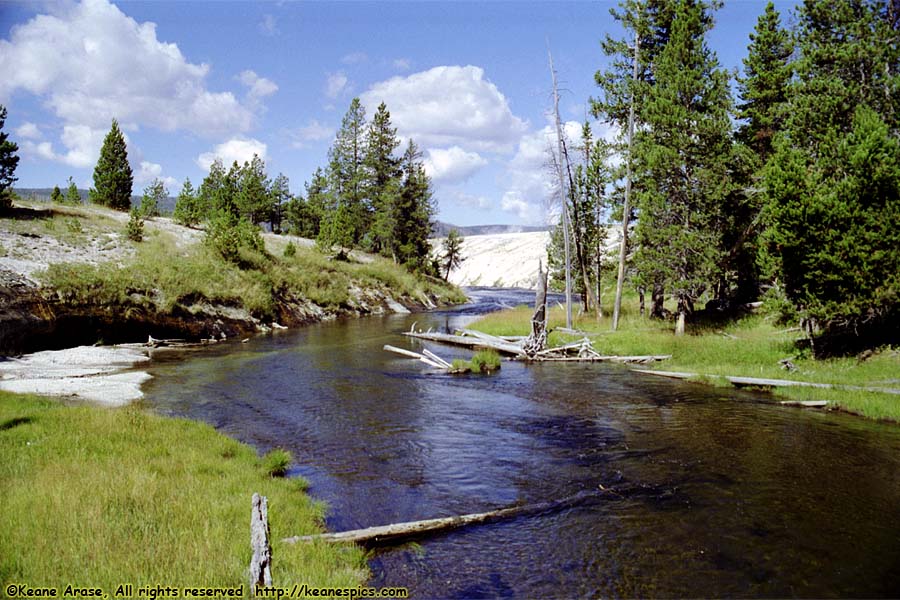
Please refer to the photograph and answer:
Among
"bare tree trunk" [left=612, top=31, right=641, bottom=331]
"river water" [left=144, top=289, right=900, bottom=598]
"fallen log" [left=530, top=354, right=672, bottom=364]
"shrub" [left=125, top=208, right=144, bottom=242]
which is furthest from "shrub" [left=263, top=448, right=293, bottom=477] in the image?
"shrub" [left=125, top=208, right=144, bottom=242]

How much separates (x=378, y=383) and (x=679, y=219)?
1915cm

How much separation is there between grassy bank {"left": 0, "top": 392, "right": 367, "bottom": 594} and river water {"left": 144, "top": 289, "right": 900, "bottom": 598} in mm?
1070

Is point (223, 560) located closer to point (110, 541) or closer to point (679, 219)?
point (110, 541)

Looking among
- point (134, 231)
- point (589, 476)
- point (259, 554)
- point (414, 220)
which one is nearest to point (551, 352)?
point (589, 476)

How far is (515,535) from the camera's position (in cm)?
859

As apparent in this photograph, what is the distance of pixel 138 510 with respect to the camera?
7.71 meters

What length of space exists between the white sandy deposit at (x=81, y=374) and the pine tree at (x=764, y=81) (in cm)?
3310

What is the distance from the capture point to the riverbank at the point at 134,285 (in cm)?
2642

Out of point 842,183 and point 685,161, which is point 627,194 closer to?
point 685,161

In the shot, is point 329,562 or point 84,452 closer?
point 329,562

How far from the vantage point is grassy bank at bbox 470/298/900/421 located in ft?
54.5

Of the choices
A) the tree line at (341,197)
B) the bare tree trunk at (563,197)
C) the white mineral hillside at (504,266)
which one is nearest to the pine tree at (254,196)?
the tree line at (341,197)

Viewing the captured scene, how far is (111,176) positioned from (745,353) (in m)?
58.8

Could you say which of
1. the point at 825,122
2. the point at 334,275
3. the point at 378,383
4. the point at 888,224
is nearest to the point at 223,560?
the point at 378,383
